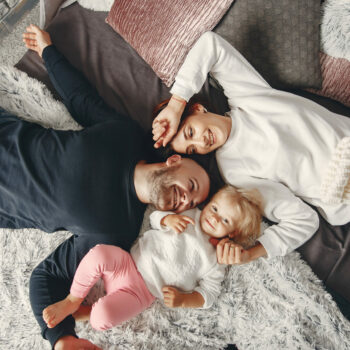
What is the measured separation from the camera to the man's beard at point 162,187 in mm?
1093

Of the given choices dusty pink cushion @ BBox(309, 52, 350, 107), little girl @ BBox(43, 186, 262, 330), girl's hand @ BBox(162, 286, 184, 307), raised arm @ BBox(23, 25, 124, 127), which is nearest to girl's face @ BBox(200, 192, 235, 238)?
little girl @ BBox(43, 186, 262, 330)

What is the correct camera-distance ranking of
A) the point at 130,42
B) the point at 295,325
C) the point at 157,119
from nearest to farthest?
the point at 295,325, the point at 157,119, the point at 130,42

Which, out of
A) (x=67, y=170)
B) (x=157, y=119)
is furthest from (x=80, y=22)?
(x=67, y=170)

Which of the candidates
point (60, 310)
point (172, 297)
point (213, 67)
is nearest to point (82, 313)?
point (60, 310)

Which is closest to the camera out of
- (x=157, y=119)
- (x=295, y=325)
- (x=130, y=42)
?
(x=295, y=325)

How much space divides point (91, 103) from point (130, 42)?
0.35 m

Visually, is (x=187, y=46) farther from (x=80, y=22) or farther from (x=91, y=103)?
(x=80, y=22)

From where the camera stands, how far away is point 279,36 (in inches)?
46.5

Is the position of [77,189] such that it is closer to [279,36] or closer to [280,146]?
[280,146]

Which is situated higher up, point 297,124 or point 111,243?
point 297,124

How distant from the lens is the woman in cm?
112

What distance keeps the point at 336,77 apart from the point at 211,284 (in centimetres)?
99

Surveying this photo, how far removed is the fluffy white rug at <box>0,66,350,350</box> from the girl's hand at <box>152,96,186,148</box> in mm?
599

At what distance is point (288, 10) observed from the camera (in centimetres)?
115
